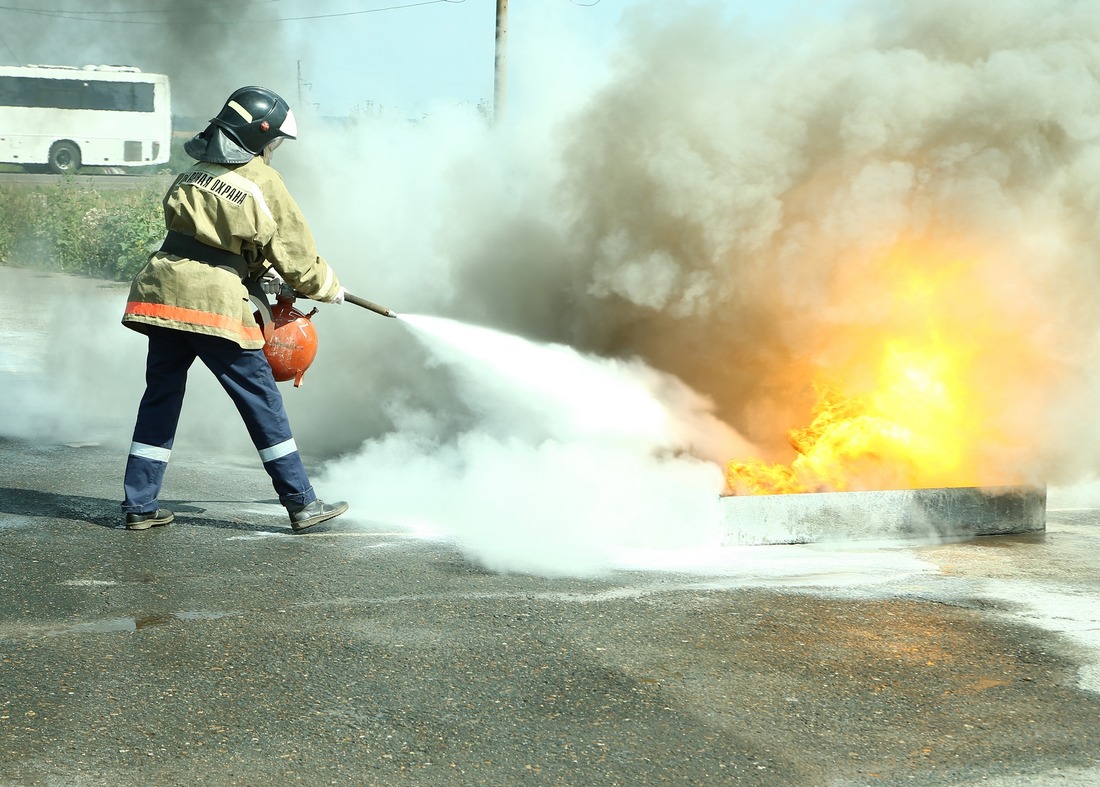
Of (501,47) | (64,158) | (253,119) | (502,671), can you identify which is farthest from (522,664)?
(64,158)

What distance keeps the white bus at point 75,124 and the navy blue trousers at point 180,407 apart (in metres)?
16.7

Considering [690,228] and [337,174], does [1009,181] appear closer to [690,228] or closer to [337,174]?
[690,228]

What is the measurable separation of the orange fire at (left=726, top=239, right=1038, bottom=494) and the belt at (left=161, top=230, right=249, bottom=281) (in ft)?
8.78

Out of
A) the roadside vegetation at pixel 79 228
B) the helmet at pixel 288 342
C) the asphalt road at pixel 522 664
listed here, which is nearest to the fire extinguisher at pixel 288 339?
the helmet at pixel 288 342

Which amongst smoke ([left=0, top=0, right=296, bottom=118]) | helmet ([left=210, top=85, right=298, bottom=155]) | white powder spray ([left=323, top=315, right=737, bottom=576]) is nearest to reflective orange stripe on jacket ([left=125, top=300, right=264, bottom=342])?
helmet ([left=210, top=85, right=298, bottom=155])

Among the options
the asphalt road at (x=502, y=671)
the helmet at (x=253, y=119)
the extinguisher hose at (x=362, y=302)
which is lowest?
the asphalt road at (x=502, y=671)

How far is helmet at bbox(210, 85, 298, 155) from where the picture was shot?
5.14 m

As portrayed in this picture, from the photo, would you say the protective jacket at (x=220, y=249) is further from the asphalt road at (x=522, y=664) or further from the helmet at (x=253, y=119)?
the asphalt road at (x=522, y=664)

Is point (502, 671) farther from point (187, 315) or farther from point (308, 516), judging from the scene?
point (187, 315)

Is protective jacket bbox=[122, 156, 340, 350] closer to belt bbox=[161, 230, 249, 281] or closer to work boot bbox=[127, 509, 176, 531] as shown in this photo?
belt bbox=[161, 230, 249, 281]

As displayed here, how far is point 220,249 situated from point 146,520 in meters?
1.29

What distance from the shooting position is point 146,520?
5.32m

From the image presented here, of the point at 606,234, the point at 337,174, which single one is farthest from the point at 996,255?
the point at 337,174

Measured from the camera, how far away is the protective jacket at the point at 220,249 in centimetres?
501
